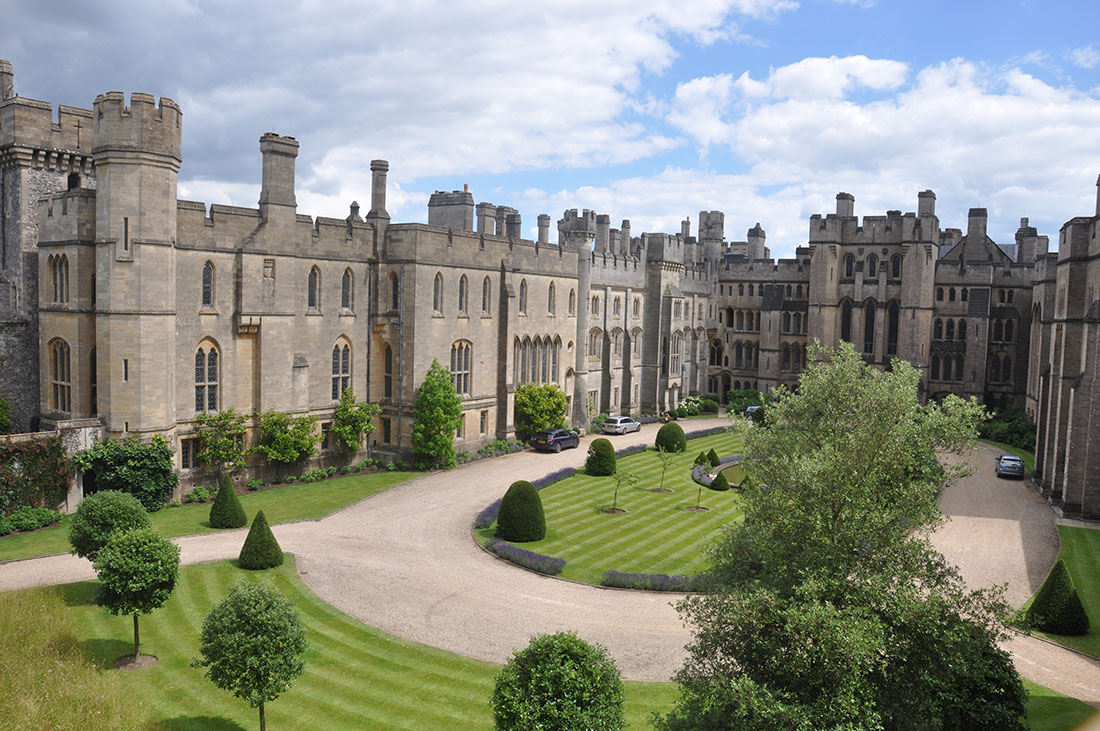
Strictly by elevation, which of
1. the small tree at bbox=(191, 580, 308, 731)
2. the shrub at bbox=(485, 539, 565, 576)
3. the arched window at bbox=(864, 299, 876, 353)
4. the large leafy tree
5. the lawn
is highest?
the arched window at bbox=(864, 299, 876, 353)

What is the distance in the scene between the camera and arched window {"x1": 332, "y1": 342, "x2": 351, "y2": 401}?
1526 inches

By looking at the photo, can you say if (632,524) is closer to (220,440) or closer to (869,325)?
(220,440)

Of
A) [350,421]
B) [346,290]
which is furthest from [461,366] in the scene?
[346,290]

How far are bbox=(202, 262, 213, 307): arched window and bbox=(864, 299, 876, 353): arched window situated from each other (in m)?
47.6

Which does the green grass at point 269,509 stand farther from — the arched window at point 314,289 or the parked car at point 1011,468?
the parked car at point 1011,468

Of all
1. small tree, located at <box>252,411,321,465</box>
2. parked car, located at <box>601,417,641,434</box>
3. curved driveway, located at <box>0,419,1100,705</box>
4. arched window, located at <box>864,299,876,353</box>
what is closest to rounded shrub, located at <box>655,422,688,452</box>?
parked car, located at <box>601,417,641,434</box>

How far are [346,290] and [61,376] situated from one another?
12259mm

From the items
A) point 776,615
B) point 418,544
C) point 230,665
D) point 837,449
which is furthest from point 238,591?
point 418,544

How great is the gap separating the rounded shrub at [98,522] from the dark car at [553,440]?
86.7 ft

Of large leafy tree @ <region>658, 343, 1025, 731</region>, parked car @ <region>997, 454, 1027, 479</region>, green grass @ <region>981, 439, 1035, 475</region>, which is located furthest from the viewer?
green grass @ <region>981, 439, 1035, 475</region>

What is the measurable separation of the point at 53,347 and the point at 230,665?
23.6 m

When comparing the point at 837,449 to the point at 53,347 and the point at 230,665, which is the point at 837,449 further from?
the point at 53,347

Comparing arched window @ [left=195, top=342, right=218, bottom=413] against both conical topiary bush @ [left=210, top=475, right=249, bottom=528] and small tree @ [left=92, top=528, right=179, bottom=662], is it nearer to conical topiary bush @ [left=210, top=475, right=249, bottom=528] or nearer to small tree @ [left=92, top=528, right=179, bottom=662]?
conical topiary bush @ [left=210, top=475, right=249, bottom=528]

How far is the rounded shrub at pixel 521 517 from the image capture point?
2895 cm
